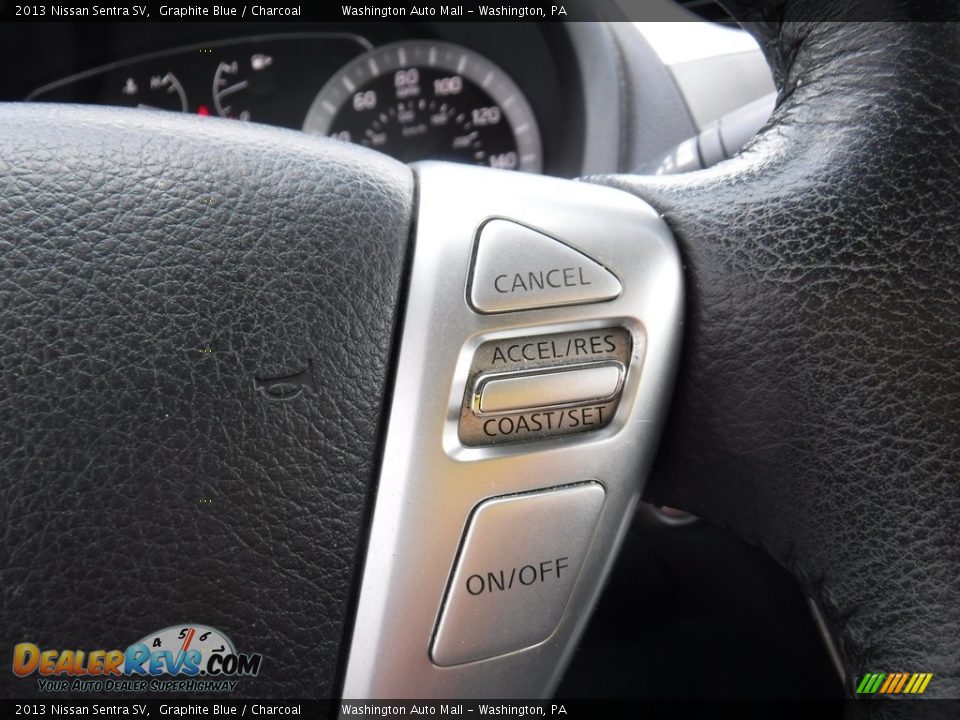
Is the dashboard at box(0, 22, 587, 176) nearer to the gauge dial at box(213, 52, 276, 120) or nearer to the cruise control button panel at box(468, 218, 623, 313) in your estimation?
the gauge dial at box(213, 52, 276, 120)

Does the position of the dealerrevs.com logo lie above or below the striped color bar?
below

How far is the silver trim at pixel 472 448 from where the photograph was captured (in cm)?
54

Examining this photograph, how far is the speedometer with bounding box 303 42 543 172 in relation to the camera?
2.24 meters

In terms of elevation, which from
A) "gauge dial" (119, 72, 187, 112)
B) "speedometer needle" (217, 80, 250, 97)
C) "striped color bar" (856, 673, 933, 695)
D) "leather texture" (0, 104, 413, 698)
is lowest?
"gauge dial" (119, 72, 187, 112)

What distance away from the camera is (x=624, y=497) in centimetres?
60

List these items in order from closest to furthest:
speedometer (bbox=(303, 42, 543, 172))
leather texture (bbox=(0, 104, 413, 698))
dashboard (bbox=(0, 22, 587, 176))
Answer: leather texture (bbox=(0, 104, 413, 698)) < dashboard (bbox=(0, 22, 587, 176)) < speedometer (bbox=(303, 42, 543, 172))

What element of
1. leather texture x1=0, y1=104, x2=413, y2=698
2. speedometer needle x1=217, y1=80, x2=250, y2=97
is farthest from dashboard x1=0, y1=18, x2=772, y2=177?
leather texture x1=0, y1=104, x2=413, y2=698

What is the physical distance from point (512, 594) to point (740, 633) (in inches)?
23.3

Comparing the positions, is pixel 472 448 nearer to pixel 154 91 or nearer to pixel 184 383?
pixel 184 383

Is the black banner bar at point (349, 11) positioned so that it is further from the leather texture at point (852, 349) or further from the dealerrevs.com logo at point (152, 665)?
the dealerrevs.com logo at point (152, 665)

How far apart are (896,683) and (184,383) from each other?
470 millimetres

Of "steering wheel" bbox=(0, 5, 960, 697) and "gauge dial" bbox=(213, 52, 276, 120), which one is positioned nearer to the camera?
"steering wheel" bbox=(0, 5, 960, 697)

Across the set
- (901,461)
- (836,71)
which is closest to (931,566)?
Answer: (901,461)

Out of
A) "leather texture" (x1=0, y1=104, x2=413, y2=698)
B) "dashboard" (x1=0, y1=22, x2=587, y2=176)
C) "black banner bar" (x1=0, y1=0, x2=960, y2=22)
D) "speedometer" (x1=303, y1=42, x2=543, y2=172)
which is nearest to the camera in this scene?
"leather texture" (x1=0, y1=104, x2=413, y2=698)
